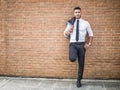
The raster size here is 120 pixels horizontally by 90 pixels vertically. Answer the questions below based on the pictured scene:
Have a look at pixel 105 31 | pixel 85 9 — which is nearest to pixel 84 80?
pixel 105 31

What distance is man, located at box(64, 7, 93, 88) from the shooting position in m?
7.25

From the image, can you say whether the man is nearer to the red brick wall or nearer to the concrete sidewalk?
the concrete sidewalk

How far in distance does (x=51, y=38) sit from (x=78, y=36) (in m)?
1.10

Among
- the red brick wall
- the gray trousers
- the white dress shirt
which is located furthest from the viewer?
the red brick wall

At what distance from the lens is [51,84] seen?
24.9 ft

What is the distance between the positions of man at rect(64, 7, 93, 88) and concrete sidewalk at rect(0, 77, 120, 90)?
0.35m

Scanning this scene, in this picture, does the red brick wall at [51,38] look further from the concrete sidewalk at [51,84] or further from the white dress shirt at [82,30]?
the white dress shirt at [82,30]

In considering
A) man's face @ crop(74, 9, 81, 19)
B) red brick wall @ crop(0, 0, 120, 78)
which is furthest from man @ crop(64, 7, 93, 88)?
red brick wall @ crop(0, 0, 120, 78)

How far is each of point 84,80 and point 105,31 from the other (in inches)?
59.5

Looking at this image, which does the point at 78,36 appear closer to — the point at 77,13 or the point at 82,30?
the point at 82,30

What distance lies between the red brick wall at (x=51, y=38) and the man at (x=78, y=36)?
588mm

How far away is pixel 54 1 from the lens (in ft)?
26.2

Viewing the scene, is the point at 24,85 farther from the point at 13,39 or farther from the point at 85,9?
the point at 85,9

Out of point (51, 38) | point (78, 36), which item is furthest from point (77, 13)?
point (51, 38)
